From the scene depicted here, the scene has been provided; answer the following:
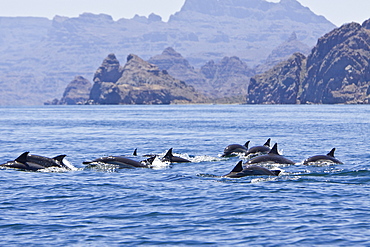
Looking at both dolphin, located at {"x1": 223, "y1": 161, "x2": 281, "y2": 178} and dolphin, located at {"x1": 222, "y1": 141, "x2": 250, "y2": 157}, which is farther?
dolphin, located at {"x1": 222, "y1": 141, "x2": 250, "y2": 157}

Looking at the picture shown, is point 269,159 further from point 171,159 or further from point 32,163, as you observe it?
point 32,163

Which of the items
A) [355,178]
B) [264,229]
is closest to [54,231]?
[264,229]

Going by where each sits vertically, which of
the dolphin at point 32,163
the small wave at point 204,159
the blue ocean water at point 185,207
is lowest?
the small wave at point 204,159

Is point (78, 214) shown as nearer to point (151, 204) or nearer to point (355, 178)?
point (151, 204)

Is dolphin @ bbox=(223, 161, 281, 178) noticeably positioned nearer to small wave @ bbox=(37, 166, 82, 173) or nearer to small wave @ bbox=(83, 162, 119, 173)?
small wave @ bbox=(83, 162, 119, 173)

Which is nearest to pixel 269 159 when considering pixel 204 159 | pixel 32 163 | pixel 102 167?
pixel 204 159

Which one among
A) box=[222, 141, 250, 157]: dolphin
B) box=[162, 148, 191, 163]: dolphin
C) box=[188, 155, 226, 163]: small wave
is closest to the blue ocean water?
box=[162, 148, 191, 163]: dolphin

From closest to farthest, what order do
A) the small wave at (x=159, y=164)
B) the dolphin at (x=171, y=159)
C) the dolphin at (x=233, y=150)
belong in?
the small wave at (x=159, y=164) → the dolphin at (x=171, y=159) → the dolphin at (x=233, y=150)

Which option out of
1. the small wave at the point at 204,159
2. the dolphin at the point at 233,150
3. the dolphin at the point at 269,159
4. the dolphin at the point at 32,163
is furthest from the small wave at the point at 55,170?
the dolphin at the point at 233,150

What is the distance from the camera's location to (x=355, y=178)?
103ft

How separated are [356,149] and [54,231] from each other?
36.5 meters

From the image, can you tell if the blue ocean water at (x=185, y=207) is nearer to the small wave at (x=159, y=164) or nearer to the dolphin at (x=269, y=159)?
the small wave at (x=159, y=164)

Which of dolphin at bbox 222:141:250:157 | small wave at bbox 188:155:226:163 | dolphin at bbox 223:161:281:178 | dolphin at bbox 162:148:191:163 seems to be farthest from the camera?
dolphin at bbox 222:141:250:157

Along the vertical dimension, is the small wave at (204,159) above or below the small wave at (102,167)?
below
